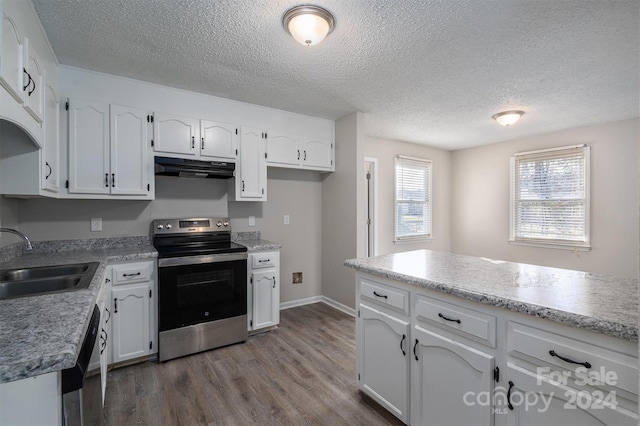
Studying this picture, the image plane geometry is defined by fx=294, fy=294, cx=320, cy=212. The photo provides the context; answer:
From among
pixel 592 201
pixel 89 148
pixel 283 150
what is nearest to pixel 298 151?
pixel 283 150

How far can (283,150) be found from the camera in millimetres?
3455

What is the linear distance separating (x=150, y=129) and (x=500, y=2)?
2.80 metres

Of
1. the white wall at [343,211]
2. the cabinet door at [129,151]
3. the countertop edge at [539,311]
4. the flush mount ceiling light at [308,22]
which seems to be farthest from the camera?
the white wall at [343,211]

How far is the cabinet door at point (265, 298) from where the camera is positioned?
2.96 meters

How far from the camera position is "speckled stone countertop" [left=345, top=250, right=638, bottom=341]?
1020 mm

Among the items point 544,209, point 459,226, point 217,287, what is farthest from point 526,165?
point 217,287

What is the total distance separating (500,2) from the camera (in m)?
1.70

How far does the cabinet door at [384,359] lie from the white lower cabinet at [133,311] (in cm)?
Answer: 173

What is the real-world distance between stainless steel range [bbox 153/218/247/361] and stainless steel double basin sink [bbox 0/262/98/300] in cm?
61

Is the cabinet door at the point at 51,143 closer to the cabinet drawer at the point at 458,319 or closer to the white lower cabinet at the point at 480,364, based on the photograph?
the white lower cabinet at the point at 480,364

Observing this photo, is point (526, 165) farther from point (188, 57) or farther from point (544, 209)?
point (188, 57)

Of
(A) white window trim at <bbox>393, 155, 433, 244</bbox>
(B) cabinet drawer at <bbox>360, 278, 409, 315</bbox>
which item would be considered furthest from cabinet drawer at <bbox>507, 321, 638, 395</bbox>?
(A) white window trim at <bbox>393, 155, 433, 244</bbox>

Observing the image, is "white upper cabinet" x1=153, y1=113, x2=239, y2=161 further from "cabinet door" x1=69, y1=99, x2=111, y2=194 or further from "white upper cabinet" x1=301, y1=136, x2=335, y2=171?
"white upper cabinet" x1=301, y1=136, x2=335, y2=171

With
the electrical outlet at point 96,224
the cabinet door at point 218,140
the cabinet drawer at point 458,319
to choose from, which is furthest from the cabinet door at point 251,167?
the cabinet drawer at point 458,319
